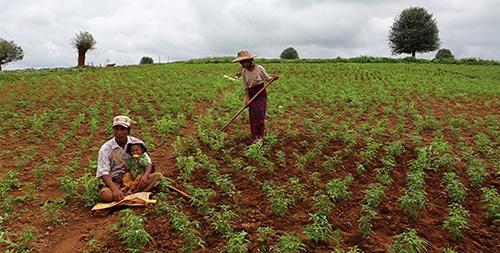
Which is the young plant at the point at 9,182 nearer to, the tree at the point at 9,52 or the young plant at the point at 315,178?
the young plant at the point at 315,178

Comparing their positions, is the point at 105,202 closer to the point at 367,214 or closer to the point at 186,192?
the point at 186,192

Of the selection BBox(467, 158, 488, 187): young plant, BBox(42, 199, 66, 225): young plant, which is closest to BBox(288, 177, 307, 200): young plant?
BBox(467, 158, 488, 187): young plant

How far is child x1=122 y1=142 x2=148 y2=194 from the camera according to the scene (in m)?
6.10

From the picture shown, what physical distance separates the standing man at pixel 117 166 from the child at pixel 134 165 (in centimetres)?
4

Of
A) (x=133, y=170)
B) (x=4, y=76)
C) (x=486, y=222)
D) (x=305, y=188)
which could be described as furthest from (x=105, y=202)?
(x=4, y=76)

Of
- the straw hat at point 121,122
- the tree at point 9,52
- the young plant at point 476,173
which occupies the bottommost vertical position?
the young plant at point 476,173

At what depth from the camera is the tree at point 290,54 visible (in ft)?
152

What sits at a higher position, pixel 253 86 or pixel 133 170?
pixel 253 86

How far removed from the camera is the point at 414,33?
45938mm

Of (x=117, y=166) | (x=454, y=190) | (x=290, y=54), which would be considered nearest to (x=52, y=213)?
(x=117, y=166)

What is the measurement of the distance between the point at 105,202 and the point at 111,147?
70cm

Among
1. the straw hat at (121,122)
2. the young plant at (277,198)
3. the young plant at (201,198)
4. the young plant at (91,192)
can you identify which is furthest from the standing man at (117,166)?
the young plant at (277,198)

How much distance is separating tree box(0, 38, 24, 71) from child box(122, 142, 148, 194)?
43485 millimetres

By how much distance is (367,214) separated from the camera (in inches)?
217
